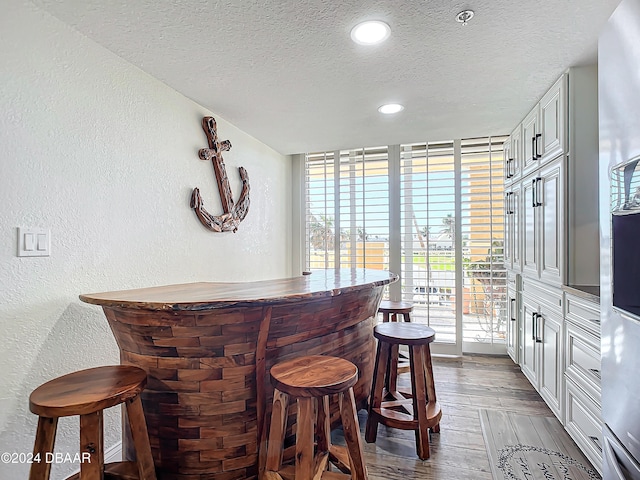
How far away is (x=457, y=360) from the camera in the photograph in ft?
12.1

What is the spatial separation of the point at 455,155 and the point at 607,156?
113 inches

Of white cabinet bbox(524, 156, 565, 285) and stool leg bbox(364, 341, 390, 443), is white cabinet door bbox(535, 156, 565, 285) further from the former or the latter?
stool leg bbox(364, 341, 390, 443)

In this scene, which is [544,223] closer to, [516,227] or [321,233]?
[516,227]

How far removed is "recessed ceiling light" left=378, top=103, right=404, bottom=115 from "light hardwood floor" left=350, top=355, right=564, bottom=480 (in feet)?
7.60

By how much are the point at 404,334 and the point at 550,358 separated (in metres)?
1.07

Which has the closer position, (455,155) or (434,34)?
(434,34)

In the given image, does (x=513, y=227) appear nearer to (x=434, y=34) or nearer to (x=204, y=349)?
(x=434, y=34)

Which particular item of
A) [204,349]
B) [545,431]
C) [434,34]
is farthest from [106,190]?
[545,431]

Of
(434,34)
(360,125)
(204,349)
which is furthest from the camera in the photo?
(360,125)

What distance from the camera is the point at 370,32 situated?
68.7 inches

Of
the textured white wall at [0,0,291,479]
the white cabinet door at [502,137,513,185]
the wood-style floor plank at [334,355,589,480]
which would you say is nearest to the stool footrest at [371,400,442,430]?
the wood-style floor plank at [334,355,589,480]

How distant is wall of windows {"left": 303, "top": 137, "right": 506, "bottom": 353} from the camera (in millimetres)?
3738

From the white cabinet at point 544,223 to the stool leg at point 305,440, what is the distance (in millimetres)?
1783

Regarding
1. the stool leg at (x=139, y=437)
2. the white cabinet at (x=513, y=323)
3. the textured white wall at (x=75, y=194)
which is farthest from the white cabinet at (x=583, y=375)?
the textured white wall at (x=75, y=194)
